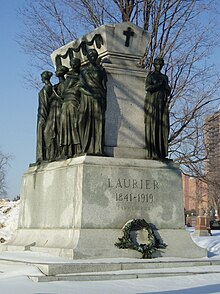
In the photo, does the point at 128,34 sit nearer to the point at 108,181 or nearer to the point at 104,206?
the point at 108,181

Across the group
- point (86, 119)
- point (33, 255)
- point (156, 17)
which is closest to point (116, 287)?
point (33, 255)

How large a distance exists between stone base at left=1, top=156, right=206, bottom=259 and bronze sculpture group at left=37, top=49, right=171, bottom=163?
36 cm

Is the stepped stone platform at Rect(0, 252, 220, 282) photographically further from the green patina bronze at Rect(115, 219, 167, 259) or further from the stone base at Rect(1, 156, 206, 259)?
the stone base at Rect(1, 156, 206, 259)

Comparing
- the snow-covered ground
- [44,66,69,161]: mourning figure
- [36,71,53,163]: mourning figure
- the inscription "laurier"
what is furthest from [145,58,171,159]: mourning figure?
the snow-covered ground

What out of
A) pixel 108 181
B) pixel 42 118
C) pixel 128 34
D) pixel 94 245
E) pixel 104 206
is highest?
pixel 128 34

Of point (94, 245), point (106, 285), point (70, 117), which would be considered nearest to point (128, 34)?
point (70, 117)

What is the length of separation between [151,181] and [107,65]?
2181 mm

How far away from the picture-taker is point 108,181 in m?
9.30

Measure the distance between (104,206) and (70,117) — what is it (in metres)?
1.80

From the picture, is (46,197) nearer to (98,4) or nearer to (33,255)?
(33,255)

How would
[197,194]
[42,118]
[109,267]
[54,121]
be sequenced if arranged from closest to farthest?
1. [109,267]
2. [54,121]
3. [42,118]
4. [197,194]

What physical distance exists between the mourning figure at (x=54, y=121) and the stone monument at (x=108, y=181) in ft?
0.79

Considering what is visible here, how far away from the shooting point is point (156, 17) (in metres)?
19.1

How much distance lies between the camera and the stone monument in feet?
29.8
